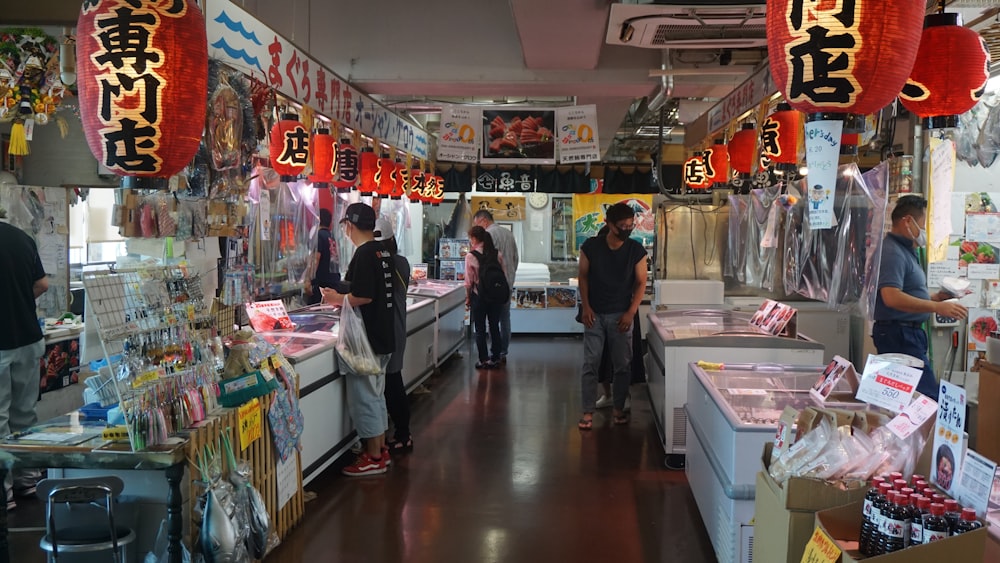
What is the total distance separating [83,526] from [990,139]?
6253 mm

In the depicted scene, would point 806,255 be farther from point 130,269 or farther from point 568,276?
point 568,276

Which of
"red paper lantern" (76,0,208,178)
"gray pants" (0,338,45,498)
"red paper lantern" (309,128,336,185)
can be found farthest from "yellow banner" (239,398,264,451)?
"red paper lantern" (309,128,336,185)

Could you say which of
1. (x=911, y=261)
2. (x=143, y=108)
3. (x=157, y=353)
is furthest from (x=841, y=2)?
(x=157, y=353)

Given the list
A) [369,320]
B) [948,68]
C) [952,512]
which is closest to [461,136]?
[369,320]

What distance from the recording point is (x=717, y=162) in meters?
8.27

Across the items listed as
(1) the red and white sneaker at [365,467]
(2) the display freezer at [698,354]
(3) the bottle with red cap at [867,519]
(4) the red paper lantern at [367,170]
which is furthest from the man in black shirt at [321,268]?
(3) the bottle with red cap at [867,519]

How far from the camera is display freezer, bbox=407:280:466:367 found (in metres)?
8.94

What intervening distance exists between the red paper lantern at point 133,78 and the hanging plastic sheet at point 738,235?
226 inches

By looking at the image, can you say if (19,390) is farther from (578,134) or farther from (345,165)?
(578,134)

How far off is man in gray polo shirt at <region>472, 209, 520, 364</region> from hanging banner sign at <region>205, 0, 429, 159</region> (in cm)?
173

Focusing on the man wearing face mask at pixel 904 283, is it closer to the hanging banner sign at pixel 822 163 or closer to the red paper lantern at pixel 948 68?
the hanging banner sign at pixel 822 163

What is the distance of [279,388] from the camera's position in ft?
13.6

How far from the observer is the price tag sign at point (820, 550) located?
1.82 metres

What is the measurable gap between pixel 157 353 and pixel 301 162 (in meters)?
2.79
